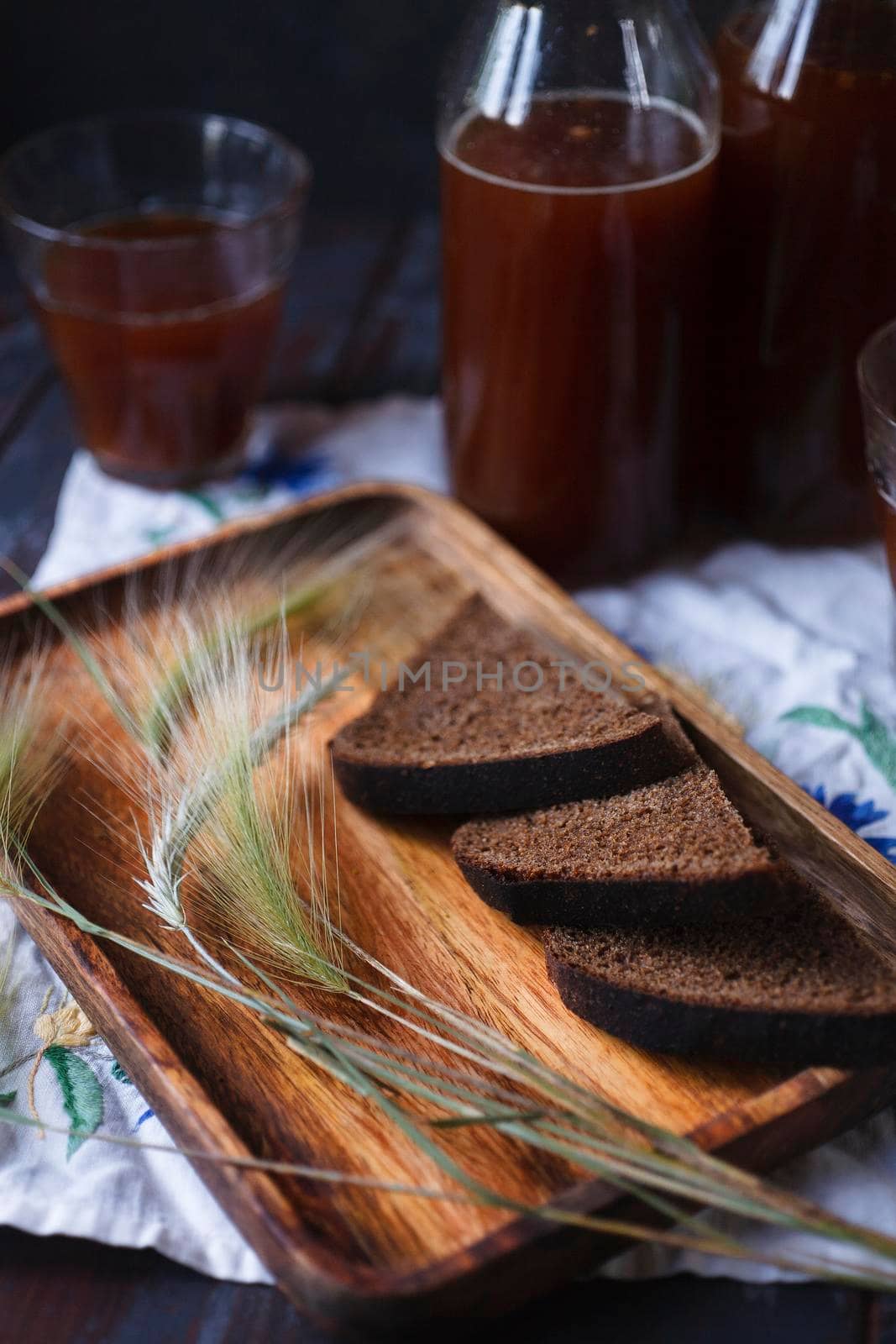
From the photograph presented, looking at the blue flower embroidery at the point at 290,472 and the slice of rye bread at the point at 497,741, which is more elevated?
the slice of rye bread at the point at 497,741

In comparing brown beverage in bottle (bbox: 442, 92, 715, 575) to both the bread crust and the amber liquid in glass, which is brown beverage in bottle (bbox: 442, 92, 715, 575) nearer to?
the amber liquid in glass

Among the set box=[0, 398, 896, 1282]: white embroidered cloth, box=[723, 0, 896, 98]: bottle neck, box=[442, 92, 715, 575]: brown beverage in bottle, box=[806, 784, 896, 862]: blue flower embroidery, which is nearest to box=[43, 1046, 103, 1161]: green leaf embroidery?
box=[0, 398, 896, 1282]: white embroidered cloth

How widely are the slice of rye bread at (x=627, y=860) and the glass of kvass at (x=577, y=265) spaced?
547mm

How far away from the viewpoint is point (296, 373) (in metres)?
2.16

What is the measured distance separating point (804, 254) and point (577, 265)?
0.90 ft

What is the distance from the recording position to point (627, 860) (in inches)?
42.6

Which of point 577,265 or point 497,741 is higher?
point 577,265

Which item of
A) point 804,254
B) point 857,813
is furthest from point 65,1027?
point 804,254

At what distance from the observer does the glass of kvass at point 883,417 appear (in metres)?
1.33

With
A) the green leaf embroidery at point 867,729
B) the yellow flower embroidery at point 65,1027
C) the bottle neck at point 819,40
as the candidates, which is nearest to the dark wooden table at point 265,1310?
the yellow flower embroidery at point 65,1027

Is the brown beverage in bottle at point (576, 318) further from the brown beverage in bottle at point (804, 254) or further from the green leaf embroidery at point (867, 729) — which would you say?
the green leaf embroidery at point (867, 729)

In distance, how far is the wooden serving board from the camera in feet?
2.90

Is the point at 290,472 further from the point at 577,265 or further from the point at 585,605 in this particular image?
the point at 577,265

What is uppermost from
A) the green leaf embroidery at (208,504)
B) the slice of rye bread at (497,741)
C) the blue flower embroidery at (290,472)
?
the slice of rye bread at (497,741)
